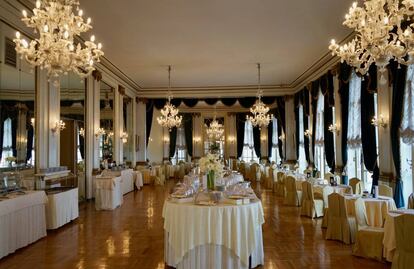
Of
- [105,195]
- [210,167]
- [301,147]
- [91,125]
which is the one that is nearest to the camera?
[210,167]

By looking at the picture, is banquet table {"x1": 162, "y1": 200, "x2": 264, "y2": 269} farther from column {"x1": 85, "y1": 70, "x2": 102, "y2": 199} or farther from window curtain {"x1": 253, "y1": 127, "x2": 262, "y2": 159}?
window curtain {"x1": 253, "y1": 127, "x2": 262, "y2": 159}

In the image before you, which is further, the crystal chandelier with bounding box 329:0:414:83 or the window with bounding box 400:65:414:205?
the window with bounding box 400:65:414:205

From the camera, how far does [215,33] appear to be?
768 centimetres

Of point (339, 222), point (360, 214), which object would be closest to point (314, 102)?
point (339, 222)

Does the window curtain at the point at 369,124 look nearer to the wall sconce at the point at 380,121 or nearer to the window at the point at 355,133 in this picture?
the wall sconce at the point at 380,121

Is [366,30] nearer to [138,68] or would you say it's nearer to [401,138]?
[401,138]

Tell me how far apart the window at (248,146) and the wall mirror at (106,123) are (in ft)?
32.1

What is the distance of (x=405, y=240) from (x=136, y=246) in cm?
364

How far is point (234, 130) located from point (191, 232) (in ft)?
52.6

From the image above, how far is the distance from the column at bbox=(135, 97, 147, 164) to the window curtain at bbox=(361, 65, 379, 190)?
9.92 meters

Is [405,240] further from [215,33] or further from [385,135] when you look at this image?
[215,33]

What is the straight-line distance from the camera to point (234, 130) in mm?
19578

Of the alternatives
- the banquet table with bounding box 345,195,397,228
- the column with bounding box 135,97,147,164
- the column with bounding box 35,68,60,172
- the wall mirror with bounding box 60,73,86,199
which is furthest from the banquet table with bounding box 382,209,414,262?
the column with bounding box 135,97,147,164

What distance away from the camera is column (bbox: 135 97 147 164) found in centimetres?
1513
